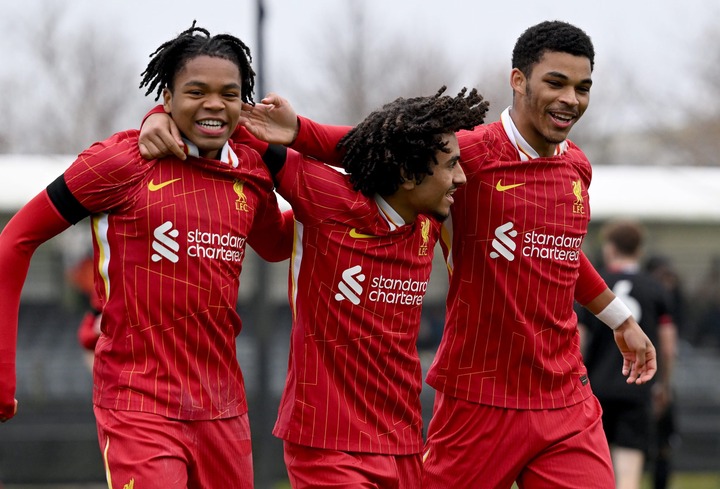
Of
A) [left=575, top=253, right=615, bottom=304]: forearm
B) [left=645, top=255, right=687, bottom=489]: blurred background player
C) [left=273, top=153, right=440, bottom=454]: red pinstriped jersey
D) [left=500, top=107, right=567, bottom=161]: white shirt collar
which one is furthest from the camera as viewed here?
[left=645, top=255, right=687, bottom=489]: blurred background player

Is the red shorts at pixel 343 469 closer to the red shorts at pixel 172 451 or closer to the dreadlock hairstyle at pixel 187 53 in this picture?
the red shorts at pixel 172 451

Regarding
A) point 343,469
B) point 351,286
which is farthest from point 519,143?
point 343,469

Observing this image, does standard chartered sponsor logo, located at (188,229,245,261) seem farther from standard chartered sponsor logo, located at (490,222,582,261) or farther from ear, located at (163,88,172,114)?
standard chartered sponsor logo, located at (490,222,582,261)

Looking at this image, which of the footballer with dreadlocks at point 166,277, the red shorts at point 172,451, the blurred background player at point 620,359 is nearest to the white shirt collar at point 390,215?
the footballer with dreadlocks at point 166,277

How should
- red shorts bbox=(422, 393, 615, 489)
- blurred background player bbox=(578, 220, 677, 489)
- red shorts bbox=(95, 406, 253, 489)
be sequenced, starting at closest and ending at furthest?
red shorts bbox=(95, 406, 253, 489) → red shorts bbox=(422, 393, 615, 489) → blurred background player bbox=(578, 220, 677, 489)

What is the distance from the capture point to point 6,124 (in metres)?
24.9

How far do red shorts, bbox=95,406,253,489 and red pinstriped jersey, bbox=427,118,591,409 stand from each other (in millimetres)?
965

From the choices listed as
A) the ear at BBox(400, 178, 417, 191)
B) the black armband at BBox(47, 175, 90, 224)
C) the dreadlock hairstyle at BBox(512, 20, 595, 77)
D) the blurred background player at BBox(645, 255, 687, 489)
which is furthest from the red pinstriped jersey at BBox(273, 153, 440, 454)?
the blurred background player at BBox(645, 255, 687, 489)

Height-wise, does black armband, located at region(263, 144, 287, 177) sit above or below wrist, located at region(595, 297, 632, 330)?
above

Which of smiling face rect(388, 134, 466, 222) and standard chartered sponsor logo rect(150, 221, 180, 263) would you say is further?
smiling face rect(388, 134, 466, 222)

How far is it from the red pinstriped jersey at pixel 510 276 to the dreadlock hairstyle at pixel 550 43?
0.99 feet

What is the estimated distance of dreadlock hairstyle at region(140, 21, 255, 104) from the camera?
4.39 metres

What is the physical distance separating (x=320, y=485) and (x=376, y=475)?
0.21 meters

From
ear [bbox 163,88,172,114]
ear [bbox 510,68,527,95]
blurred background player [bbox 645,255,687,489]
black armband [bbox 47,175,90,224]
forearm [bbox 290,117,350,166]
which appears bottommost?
blurred background player [bbox 645,255,687,489]
